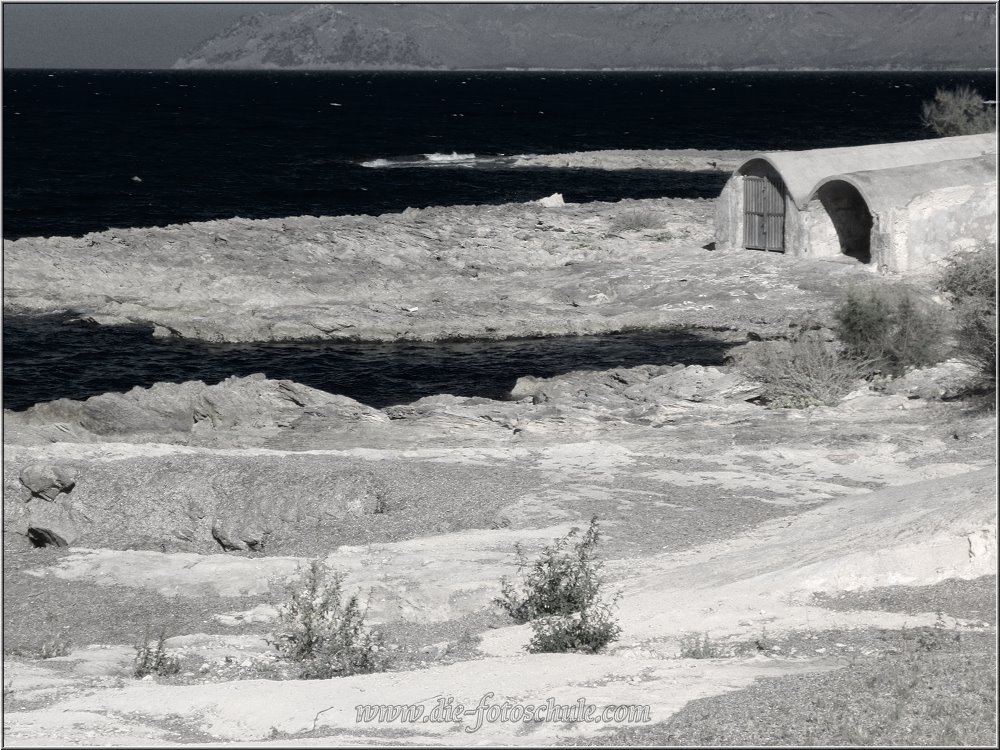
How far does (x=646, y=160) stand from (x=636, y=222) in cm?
3303

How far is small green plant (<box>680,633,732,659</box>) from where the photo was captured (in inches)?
382

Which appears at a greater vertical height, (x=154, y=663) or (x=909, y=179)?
(x=909, y=179)

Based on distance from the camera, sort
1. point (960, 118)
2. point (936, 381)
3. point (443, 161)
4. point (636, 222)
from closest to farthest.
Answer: point (936, 381)
point (636, 222)
point (960, 118)
point (443, 161)

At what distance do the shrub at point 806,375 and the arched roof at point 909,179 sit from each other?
8.59 metres

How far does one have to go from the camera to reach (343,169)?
7000 cm

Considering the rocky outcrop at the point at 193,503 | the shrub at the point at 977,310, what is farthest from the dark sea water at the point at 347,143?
the rocky outcrop at the point at 193,503

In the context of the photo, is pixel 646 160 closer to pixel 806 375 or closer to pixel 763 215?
pixel 763 215

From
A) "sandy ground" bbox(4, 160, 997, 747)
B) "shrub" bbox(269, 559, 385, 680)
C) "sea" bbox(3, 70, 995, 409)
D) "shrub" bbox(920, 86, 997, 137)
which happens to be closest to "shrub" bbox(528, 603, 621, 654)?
"sandy ground" bbox(4, 160, 997, 747)

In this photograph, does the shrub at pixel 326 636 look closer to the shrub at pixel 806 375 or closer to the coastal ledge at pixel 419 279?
the shrub at pixel 806 375

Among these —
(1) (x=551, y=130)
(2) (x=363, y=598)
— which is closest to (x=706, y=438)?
(2) (x=363, y=598)

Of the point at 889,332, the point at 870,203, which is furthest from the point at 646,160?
the point at 889,332

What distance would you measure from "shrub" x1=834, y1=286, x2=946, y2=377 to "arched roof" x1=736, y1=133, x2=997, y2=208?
7826 millimetres

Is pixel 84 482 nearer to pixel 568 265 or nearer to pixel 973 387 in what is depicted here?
pixel 973 387

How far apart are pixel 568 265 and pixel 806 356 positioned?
14.5m
